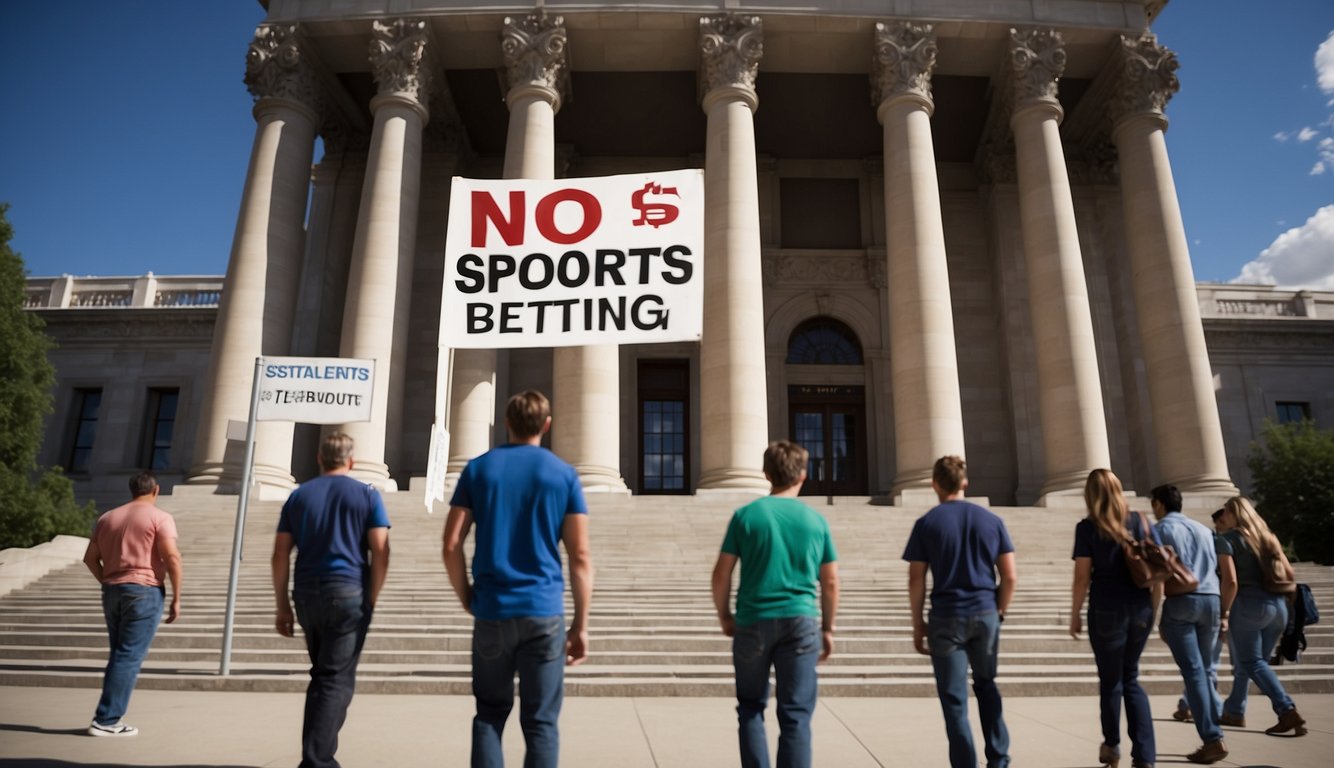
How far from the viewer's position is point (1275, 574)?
7.71m

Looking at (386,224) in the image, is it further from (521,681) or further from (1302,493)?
(1302,493)

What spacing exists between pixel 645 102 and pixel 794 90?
5.14 metres

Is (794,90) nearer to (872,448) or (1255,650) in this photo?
(872,448)

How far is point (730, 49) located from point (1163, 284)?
543 inches

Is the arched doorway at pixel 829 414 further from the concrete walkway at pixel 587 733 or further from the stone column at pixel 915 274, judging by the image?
the concrete walkway at pixel 587 733

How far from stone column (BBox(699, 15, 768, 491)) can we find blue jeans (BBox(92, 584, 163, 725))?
1408cm

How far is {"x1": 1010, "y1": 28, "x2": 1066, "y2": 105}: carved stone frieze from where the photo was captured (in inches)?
980

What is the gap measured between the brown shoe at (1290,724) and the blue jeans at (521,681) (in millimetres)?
6743

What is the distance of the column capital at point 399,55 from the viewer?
24500 mm

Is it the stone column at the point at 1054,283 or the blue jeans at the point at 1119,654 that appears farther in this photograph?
the stone column at the point at 1054,283

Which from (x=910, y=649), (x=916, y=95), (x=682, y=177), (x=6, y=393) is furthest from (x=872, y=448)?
(x=6, y=393)

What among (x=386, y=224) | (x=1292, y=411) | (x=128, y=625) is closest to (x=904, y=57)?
(x=386, y=224)

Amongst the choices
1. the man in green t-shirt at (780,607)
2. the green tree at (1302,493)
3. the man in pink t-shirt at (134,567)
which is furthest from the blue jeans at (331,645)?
the green tree at (1302,493)

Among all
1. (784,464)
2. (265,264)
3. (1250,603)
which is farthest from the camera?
(265,264)
